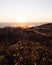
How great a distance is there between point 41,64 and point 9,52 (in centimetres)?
343

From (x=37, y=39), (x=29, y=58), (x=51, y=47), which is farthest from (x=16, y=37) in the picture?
(x=29, y=58)

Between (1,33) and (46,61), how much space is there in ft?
34.4

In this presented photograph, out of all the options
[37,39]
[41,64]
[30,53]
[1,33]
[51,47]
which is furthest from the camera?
[1,33]

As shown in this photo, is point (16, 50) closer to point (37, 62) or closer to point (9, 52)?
point (9, 52)

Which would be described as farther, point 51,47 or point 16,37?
point 16,37

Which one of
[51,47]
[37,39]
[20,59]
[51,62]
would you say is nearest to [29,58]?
[20,59]

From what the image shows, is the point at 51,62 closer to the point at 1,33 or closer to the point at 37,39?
the point at 37,39

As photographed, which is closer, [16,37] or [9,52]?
[9,52]

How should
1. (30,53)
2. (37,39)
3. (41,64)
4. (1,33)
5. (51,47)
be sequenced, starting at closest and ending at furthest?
(41,64)
(30,53)
(51,47)
(37,39)
(1,33)

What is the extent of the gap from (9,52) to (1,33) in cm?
788

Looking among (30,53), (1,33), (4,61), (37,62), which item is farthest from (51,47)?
(1,33)

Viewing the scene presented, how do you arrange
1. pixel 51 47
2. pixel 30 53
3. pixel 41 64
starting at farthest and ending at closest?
pixel 51 47 < pixel 30 53 < pixel 41 64

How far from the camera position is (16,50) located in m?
16.3

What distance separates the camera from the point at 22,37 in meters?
21.3
